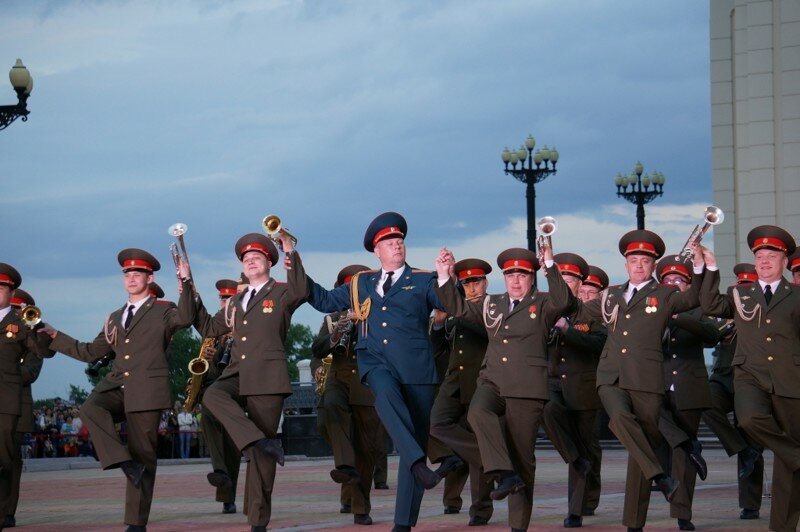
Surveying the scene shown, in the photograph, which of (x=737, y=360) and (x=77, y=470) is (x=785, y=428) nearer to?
(x=737, y=360)

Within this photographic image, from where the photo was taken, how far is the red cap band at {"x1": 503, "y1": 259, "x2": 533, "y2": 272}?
1209 centimetres

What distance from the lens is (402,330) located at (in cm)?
1121

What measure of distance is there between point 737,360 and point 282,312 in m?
3.68

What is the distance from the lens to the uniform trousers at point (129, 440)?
11.7 metres

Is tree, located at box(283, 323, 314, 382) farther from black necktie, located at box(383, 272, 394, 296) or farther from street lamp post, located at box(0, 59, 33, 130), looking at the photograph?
black necktie, located at box(383, 272, 394, 296)

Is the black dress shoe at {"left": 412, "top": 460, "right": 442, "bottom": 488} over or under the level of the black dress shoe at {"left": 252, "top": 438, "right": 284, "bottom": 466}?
under

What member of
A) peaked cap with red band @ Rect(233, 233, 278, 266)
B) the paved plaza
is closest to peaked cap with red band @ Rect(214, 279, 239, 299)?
the paved plaza

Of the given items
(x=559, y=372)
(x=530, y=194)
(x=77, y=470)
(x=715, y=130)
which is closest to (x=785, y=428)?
(x=559, y=372)

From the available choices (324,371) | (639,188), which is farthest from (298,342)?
(324,371)

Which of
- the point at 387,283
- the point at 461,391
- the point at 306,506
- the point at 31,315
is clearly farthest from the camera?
the point at 306,506

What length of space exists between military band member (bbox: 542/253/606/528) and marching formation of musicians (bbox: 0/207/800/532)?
0.06 ft

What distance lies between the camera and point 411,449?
10.8m

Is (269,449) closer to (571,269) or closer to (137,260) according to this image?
(137,260)

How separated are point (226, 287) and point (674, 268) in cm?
485
